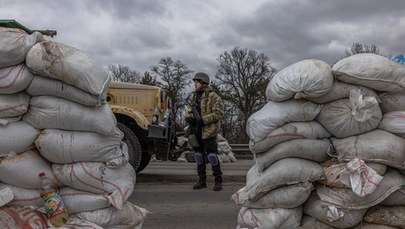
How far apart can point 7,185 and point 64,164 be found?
0.43 meters

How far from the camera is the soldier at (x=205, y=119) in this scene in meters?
6.72

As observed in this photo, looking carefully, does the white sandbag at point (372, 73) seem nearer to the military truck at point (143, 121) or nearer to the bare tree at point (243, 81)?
the military truck at point (143, 121)

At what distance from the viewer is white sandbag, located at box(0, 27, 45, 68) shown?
3150 mm

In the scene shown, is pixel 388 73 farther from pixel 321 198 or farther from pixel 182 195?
pixel 182 195

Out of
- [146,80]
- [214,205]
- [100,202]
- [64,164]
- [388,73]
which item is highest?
[146,80]

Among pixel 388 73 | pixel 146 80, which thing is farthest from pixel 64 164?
pixel 146 80

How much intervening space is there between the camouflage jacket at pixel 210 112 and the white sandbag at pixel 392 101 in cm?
341

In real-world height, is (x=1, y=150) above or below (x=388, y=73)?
below

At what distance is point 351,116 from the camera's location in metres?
3.38

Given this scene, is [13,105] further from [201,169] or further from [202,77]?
[201,169]

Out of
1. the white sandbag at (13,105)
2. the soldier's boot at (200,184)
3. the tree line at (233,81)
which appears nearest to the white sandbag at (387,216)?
the white sandbag at (13,105)

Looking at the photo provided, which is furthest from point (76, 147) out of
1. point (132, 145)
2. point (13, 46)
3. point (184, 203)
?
point (132, 145)

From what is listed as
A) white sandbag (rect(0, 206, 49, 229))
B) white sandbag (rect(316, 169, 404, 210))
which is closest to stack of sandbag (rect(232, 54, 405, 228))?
white sandbag (rect(316, 169, 404, 210))

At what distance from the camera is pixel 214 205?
6062 millimetres
